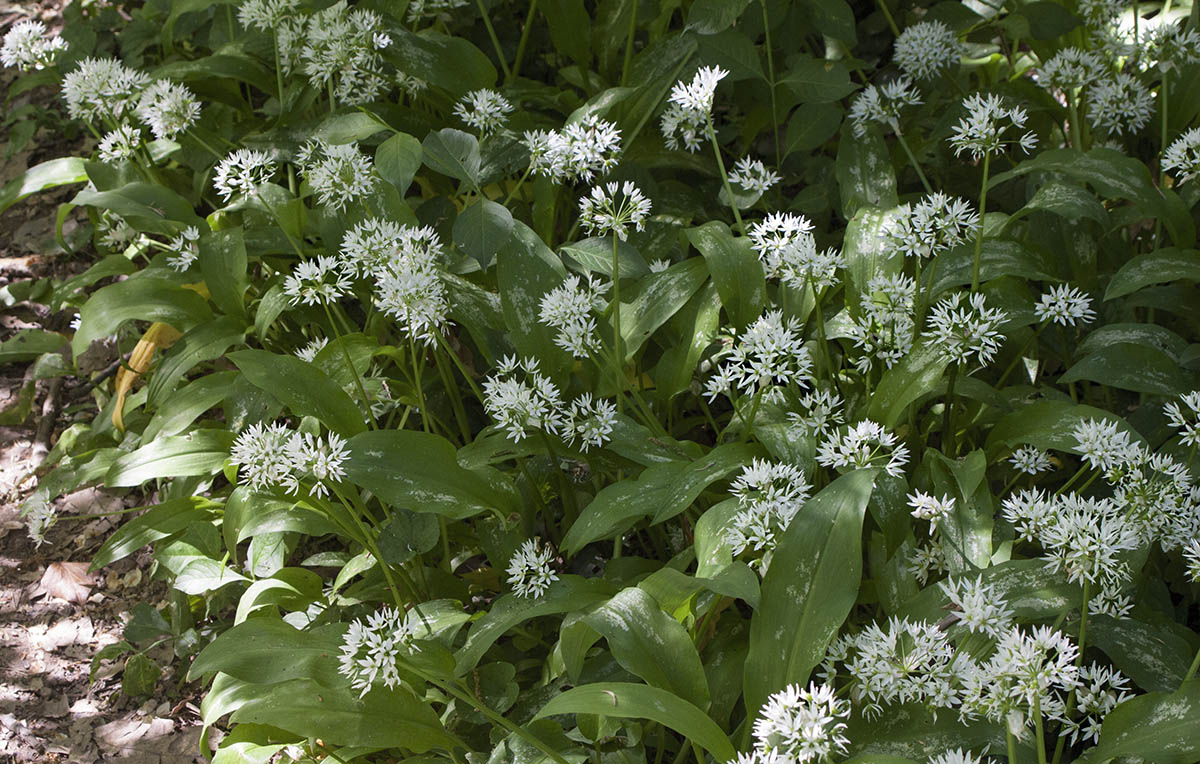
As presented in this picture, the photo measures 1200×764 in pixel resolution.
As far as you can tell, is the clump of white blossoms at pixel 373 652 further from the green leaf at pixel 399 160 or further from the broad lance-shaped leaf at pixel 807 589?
the green leaf at pixel 399 160

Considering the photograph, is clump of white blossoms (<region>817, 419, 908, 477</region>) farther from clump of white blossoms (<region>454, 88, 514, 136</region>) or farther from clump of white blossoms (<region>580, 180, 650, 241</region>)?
clump of white blossoms (<region>454, 88, 514, 136</region>)

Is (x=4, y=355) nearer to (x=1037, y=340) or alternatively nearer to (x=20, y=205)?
(x=20, y=205)

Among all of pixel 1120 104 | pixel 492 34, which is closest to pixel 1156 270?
pixel 1120 104

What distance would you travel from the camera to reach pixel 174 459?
230cm

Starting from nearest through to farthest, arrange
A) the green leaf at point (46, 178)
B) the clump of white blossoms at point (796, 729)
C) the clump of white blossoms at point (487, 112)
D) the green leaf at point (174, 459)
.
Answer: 1. the clump of white blossoms at point (796, 729)
2. the green leaf at point (174, 459)
3. the clump of white blossoms at point (487, 112)
4. the green leaf at point (46, 178)

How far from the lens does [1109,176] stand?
2230 millimetres

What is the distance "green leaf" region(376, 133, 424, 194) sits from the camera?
7.29ft

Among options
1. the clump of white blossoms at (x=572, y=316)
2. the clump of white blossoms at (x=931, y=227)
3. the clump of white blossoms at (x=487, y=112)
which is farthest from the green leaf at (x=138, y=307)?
the clump of white blossoms at (x=931, y=227)

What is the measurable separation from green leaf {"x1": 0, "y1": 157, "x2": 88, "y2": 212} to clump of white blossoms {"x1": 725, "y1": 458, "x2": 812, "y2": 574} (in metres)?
2.34

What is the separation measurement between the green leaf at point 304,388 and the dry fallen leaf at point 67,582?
3.45 ft

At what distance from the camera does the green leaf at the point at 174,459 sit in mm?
2266

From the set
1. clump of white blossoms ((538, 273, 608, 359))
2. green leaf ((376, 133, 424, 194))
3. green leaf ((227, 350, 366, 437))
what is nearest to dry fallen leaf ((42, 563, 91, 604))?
green leaf ((227, 350, 366, 437))

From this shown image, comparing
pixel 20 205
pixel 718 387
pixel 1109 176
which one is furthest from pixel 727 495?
pixel 20 205

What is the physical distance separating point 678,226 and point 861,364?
31.8 inches
